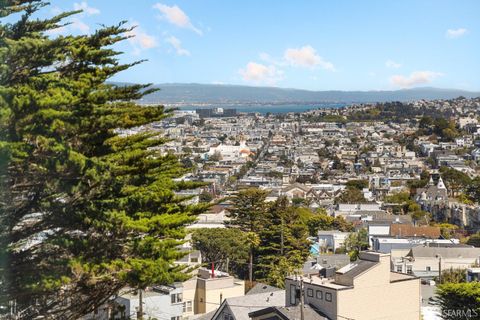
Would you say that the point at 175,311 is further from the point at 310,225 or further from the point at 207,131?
the point at 207,131

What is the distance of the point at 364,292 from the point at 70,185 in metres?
10.8

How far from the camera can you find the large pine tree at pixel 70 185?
20.5 feet

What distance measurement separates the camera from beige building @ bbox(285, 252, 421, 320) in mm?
15641

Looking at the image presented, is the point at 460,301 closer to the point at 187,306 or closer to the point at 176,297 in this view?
the point at 176,297

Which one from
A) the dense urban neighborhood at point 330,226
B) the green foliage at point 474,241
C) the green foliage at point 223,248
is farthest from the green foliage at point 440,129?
the green foliage at point 223,248

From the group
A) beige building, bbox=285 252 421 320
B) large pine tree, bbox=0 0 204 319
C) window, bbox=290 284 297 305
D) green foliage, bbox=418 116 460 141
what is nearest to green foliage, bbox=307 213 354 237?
beige building, bbox=285 252 421 320

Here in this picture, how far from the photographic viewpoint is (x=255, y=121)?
6909 inches

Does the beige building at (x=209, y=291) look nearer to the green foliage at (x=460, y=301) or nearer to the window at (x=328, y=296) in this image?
the window at (x=328, y=296)

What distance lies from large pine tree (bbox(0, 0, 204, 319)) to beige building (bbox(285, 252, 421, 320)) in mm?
8561

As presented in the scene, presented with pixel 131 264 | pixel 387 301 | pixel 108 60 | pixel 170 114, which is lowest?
pixel 387 301

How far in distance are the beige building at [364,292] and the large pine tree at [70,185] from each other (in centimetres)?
856

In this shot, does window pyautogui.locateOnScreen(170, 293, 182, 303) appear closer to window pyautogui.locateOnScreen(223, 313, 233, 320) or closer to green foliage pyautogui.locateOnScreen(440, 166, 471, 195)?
window pyautogui.locateOnScreen(223, 313, 233, 320)

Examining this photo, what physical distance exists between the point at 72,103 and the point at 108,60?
1.38m

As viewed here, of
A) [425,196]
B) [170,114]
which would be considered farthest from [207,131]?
[170,114]
